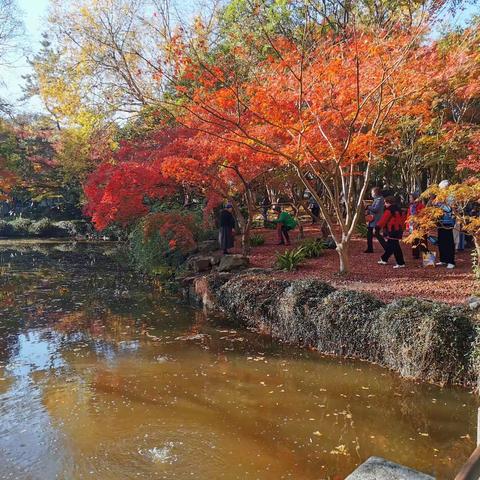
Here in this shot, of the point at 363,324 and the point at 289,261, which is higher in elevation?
the point at 289,261

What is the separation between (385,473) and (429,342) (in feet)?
10.3

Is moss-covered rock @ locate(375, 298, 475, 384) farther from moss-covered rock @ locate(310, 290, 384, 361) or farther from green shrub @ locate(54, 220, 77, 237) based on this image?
green shrub @ locate(54, 220, 77, 237)

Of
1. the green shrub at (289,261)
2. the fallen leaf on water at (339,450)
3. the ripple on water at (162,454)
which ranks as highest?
the green shrub at (289,261)

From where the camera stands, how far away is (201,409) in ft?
17.5

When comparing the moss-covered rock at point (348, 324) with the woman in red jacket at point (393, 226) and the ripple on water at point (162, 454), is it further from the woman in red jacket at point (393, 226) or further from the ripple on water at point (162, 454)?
the ripple on water at point (162, 454)

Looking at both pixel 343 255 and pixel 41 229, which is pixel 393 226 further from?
pixel 41 229

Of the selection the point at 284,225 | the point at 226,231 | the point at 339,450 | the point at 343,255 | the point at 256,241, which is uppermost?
the point at 284,225

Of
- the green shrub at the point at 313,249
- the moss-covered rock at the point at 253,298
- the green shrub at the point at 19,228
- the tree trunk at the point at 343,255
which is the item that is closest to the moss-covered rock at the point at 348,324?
the moss-covered rock at the point at 253,298

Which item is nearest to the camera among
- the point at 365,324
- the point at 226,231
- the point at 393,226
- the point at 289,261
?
the point at 365,324

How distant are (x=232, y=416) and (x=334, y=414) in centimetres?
113

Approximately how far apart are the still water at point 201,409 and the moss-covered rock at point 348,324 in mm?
286

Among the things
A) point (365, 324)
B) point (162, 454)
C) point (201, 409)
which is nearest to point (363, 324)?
point (365, 324)

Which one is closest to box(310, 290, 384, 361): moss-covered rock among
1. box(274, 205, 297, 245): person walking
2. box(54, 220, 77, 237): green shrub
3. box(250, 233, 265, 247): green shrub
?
box(274, 205, 297, 245): person walking

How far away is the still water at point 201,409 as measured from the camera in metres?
4.25
